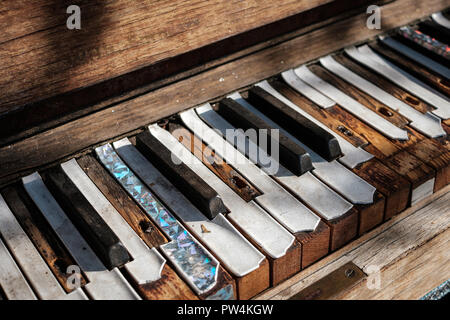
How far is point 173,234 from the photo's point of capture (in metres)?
1.99

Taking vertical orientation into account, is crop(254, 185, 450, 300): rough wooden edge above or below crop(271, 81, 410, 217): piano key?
below

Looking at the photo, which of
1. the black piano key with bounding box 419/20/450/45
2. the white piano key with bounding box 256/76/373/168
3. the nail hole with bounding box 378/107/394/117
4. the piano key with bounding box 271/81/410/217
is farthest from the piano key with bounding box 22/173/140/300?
the black piano key with bounding box 419/20/450/45

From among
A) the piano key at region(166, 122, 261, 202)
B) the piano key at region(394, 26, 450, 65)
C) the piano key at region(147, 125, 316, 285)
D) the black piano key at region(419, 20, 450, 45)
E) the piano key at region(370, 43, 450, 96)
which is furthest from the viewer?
the black piano key at region(419, 20, 450, 45)

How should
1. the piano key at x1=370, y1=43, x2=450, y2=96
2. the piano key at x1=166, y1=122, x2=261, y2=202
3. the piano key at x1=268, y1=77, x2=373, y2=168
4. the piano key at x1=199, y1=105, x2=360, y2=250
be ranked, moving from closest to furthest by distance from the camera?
the piano key at x1=199, y1=105, x2=360, y2=250 → the piano key at x1=166, y1=122, x2=261, y2=202 → the piano key at x1=268, y1=77, x2=373, y2=168 → the piano key at x1=370, y1=43, x2=450, y2=96

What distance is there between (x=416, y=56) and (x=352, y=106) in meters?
0.53

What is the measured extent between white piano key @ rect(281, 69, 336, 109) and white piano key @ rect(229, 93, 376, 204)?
0.30m

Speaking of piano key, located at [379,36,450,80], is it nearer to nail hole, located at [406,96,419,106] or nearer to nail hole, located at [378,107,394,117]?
nail hole, located at [406,96,419,106]

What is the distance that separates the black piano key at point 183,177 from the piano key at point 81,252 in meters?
0.37

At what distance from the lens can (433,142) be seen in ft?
7.63

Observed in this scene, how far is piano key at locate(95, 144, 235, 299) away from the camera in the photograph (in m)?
1.83

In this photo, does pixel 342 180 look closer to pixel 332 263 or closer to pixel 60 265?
pixel 332 263

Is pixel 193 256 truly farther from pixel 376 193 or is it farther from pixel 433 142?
pixel 433 142
